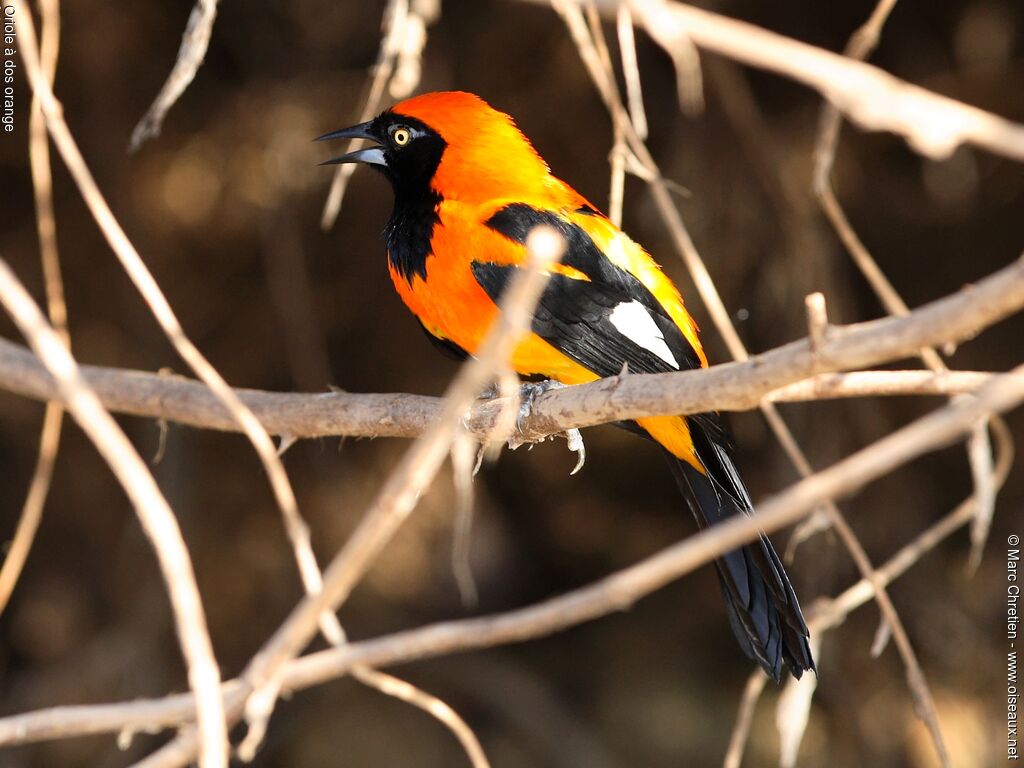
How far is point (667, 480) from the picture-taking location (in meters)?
3.84

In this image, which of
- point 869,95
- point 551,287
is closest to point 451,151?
point 551,287

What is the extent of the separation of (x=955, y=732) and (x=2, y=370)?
9.69 ft

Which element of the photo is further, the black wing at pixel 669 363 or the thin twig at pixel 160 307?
the black wing at pixel 669 363

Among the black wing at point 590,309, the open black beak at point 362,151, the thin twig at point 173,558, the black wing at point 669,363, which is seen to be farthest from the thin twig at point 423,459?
the open black beak at point 362,151

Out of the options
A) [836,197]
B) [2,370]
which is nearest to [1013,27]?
[836,197]

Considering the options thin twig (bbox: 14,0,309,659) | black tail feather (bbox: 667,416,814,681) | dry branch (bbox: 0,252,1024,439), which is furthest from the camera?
black tail feather (bbox: 667,416,814,681)

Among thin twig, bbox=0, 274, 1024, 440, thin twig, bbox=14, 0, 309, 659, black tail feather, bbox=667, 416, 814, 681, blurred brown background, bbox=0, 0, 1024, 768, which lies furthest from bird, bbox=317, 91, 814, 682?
thin twig, bbox=14, 0, 309, 659

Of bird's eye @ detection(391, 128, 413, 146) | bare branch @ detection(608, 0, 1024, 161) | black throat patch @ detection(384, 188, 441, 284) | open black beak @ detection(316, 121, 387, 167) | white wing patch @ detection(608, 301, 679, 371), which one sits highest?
bird's eye @ detection(391, 128, 413, 146)

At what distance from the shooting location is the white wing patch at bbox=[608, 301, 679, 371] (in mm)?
2332

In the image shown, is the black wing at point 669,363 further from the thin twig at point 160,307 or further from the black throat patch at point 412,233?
the thin twig at point 160,307

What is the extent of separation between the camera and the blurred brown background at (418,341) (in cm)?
321

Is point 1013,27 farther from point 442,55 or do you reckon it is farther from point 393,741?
point 393,741

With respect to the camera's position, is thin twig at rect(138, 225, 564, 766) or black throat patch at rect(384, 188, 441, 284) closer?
thin twig at rect(138, 225, 564, 766)

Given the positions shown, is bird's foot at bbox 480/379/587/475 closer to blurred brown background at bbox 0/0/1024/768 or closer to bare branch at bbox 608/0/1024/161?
blurred brown background at bbox 0/0/1024/768
